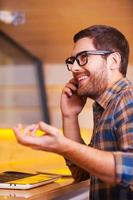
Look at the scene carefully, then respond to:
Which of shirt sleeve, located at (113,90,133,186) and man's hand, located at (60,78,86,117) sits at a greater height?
man's hand, located at (60,78,86,117)

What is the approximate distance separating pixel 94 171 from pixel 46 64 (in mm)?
2966

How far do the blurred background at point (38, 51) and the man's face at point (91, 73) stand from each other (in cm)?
213

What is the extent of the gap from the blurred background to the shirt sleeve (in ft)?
7.76

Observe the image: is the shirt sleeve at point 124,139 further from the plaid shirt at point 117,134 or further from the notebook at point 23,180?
the notebook at point 23,180

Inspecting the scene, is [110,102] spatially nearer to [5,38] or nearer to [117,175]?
[117,175]

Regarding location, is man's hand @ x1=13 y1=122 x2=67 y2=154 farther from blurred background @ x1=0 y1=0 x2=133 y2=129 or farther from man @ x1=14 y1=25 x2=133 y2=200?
blurred background @ x1=0 y1=0 x2=133 y2=129

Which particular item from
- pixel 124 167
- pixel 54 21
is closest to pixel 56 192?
pixel 124 167

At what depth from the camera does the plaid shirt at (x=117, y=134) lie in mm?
1187

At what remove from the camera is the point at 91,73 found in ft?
4.92

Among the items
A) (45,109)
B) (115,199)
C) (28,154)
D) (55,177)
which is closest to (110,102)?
(115,199)

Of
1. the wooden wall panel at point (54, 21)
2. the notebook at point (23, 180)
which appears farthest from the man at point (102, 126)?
the wooden wall panel at point (54, 21)

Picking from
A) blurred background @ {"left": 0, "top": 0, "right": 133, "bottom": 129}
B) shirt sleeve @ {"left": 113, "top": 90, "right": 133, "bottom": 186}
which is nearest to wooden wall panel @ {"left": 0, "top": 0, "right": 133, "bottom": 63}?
blurred background @ {"left": 0, "top": 0, "right": 133, "bottom": 129}

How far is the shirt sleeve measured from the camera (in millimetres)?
1172

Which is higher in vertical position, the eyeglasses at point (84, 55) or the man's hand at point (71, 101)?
the eyeglasses at point (84, 55)
